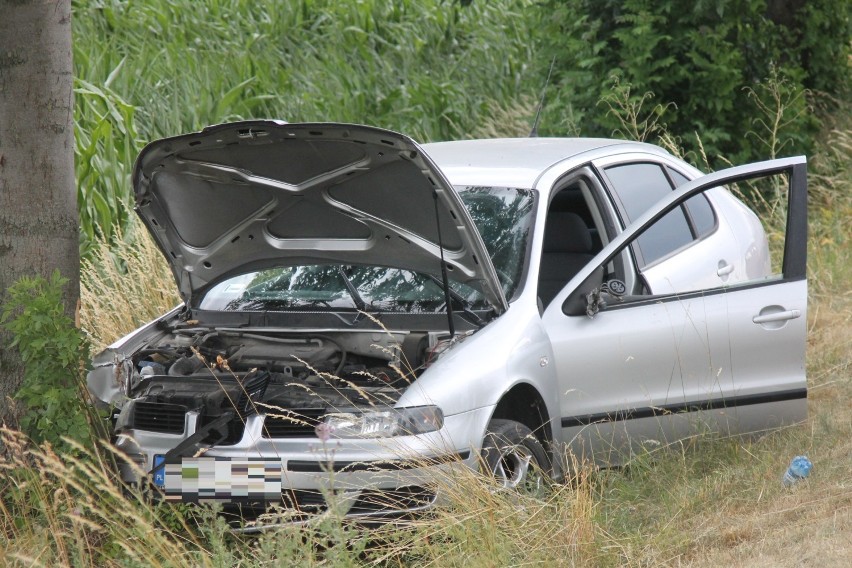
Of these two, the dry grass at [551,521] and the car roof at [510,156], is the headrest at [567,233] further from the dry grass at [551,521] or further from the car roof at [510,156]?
the dry grass at [551,521]

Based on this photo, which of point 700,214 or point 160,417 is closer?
point 160,417

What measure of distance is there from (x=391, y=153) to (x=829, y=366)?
3599 mm

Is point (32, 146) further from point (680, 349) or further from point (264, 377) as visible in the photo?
point (680, 349)

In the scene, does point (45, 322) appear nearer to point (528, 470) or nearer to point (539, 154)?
point (528, 470)

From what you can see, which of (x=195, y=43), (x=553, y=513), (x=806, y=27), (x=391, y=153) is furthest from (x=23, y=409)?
(x=806, y=27)

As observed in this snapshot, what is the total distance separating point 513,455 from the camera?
4273 millimetres

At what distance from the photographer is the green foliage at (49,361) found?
4352 millimetres

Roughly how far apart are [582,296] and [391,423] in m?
1.17

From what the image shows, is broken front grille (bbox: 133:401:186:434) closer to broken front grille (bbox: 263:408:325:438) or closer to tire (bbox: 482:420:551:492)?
broken front grille (bbox: 263:408:325:438)

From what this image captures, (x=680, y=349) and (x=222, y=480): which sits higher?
(x=680, y=349)

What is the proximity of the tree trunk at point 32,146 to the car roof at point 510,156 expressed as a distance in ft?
5.81

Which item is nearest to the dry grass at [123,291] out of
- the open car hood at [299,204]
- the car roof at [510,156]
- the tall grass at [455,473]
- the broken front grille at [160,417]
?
the tall grass at [455,473]

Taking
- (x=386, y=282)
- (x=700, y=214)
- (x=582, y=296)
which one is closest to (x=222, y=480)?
(x=386, y=282)

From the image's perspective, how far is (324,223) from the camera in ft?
15.5
